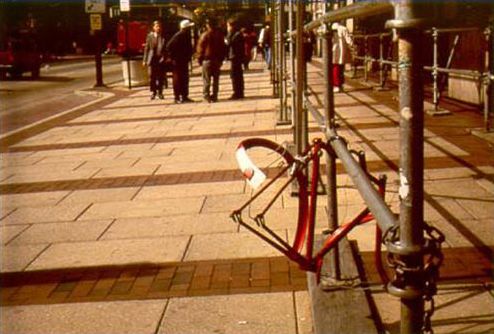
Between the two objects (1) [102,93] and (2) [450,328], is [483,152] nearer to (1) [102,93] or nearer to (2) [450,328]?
(2) [450,328]

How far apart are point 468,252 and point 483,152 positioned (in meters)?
3.41

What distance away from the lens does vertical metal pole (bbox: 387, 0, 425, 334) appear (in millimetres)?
1811

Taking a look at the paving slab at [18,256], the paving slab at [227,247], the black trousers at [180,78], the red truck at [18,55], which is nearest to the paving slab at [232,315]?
the paving slab at [227,247]

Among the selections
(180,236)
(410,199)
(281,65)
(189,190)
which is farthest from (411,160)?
(281,65)

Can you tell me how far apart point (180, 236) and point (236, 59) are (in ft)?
36.3

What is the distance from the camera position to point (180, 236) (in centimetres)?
519

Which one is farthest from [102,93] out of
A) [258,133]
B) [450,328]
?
[450,328]

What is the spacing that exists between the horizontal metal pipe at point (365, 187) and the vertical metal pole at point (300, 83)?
1429 millimetres

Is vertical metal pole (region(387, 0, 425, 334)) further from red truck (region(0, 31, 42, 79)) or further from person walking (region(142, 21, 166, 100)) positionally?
red truck (region(0, 31, 42, 79))

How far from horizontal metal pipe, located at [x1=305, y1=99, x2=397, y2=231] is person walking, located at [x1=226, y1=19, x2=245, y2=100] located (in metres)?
12.3

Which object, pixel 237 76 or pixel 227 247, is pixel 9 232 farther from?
pixel 237 76

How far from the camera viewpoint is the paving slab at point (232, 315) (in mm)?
3502

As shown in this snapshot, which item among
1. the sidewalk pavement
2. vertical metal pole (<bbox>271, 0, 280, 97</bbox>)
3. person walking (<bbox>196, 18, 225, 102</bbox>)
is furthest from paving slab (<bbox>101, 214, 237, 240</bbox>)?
person walking (<bbox>196, 18, 225, 102</bbox>)

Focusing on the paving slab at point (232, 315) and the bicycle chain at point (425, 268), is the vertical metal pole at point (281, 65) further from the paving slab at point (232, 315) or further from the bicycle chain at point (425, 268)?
the bicycle chain at point (425, 268)
